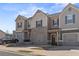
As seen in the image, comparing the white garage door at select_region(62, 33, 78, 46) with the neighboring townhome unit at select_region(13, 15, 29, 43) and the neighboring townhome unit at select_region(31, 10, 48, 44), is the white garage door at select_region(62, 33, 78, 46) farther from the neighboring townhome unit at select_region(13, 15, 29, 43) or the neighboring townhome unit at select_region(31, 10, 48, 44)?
the neighboring townhome unit at select_region(13, 15, 29, 43)

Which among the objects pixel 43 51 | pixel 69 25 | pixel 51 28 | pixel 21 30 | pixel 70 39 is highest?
pixel 69 25

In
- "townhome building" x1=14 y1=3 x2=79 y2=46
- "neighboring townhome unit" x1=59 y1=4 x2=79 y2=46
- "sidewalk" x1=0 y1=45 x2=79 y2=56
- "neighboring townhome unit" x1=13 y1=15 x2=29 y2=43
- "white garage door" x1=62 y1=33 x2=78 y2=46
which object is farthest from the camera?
"neighboring townhome unit" x1=13 y1=15 x2=29 y2=43

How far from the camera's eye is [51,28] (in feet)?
75.0

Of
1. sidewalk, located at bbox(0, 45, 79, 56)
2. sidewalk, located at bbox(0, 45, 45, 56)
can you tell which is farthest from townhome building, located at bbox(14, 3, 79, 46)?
sidewalk, located at bbox(0, 45, 45, 56)

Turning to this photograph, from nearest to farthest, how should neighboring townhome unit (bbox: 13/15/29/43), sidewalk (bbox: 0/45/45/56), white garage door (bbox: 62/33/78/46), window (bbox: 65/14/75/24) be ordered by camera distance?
sidewalk (bbox: 0/45/45/56)
white garage door (bbox: 62/33/78/46)
window (bbox: 65/14/75/24)
neighboring townhome unit (bbox: 13/15/29/43)

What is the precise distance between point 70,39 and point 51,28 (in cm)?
255

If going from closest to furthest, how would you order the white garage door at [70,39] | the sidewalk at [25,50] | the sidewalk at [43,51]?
1. the sidewalk at [43,51]
2. the sidewalk at [25,50]
3. the white garage door at [70,39]

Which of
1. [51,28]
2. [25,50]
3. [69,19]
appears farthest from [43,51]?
[51,28]

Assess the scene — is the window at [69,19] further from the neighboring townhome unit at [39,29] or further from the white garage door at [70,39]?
the neighboring townhome unit at [39,29]

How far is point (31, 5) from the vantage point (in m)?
19.0

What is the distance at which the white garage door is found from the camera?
20656mm

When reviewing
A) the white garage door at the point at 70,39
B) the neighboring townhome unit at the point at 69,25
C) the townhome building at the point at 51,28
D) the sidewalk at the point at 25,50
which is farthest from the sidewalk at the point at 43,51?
the townhome building at the point at 51,28

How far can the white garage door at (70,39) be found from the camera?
67.8 ft

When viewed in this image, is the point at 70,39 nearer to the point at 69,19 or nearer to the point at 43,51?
the point at 69,19
